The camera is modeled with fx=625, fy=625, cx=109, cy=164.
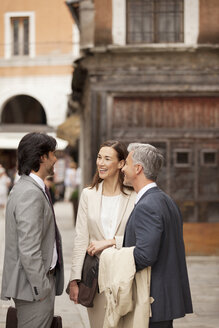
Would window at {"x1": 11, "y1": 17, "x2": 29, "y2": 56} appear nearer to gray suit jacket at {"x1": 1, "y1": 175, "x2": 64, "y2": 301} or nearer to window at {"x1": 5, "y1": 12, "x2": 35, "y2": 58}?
window at {"x1": 5, "y1": 12, "x2": 35, "y2": 58}

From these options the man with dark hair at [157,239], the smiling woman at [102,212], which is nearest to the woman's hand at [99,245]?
the smiling woman at [102,212]

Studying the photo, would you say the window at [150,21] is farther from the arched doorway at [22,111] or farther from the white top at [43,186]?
the arched doorway at [22,111]

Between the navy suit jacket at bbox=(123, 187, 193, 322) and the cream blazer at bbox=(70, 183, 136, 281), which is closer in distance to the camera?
the navy suit jacket at bbox=(123, 187, 193, 322)

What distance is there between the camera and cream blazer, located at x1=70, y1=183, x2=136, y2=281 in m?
4.07

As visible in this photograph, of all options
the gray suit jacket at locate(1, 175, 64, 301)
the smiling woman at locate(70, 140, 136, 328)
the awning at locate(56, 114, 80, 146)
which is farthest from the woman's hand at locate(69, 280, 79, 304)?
the awning at locate(56, 114, 80, 146)

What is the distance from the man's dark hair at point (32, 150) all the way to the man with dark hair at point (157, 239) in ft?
1.83

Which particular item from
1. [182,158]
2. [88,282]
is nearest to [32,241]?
[88,282]

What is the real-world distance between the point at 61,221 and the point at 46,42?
11.7 m

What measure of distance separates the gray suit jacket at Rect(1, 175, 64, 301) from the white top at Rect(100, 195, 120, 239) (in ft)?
1.81

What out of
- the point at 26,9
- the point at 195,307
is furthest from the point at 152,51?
the point at 26,9

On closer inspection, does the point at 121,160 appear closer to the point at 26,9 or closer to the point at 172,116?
the point at 172,116

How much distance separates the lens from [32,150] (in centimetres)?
363

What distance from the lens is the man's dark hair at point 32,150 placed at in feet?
11.9

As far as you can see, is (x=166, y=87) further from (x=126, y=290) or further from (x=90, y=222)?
(x=126, y=290)
